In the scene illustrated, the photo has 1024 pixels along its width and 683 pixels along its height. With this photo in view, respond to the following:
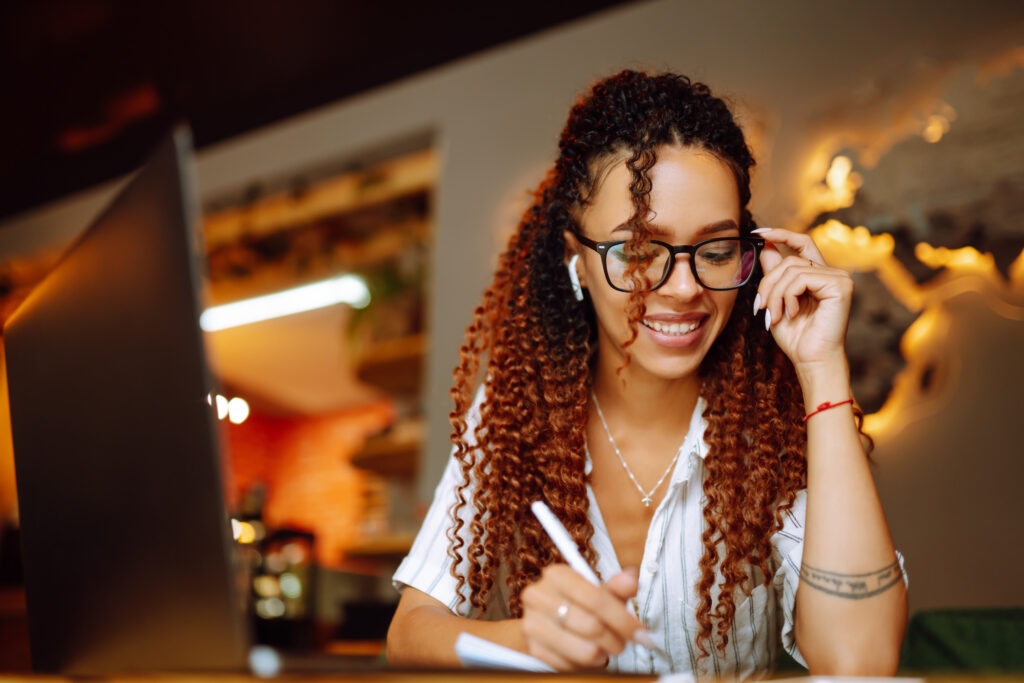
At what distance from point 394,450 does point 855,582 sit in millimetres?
2650

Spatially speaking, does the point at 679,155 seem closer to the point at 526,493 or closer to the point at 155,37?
the point at 526,493

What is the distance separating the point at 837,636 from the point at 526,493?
46 cm

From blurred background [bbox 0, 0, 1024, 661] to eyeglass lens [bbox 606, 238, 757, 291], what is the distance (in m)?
0.36

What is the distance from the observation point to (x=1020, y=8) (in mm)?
2152

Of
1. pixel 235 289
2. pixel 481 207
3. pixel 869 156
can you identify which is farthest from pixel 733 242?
pixel 235 289

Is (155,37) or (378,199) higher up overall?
(155,37)

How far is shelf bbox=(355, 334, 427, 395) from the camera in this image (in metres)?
3.34

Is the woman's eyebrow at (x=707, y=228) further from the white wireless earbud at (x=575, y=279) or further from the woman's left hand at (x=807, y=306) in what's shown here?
the white wireless earbud at (x=575, y=279)

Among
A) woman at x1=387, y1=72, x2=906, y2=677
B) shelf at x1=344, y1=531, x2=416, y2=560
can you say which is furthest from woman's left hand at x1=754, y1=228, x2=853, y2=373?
shelf at x1=344, y1=531, x2=416, y2=560

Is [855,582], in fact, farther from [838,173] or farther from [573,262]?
[838,173]

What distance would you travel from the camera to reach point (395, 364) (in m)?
3.42

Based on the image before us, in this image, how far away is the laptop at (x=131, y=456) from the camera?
0.48 meters

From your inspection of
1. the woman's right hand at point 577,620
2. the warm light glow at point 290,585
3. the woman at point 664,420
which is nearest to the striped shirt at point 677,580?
the woman at point 664,420

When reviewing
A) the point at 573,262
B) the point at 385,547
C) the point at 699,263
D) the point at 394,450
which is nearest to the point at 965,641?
the point at 699,263
